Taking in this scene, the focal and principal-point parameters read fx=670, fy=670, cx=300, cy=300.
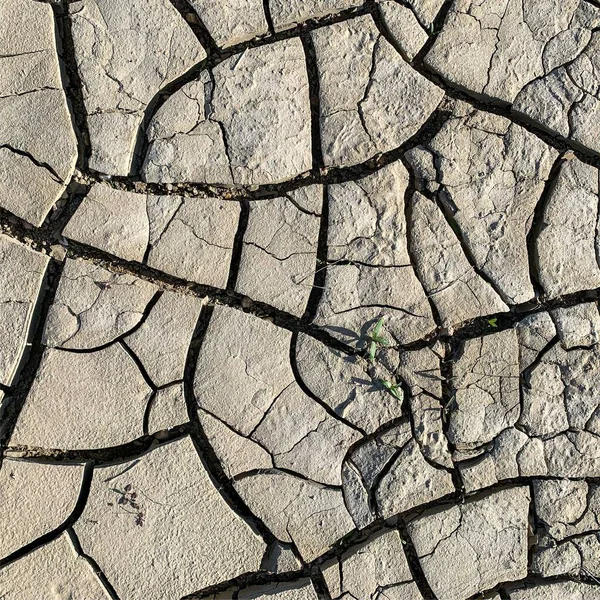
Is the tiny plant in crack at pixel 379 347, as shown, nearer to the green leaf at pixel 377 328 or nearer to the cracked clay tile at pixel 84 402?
the green leaf at pixel 377 328

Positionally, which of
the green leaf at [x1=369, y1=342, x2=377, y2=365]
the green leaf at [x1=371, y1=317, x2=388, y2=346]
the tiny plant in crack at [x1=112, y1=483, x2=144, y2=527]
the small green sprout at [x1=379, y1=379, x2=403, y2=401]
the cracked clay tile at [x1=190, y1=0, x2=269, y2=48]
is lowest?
the tiny plant in crack at [x1=112, y1=483, x2=144, y2=527]

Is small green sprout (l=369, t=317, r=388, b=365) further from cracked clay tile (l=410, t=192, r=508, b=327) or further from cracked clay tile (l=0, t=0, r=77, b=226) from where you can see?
cracked clay tile (l=0, t=0, r=77, b=226)

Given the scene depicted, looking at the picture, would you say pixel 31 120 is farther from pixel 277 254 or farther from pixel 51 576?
pixel 51 576

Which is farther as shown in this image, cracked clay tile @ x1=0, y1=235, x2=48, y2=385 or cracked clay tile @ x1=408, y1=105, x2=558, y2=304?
cracked clay tile @ x1=408, y1=105, x2=558, y2=304

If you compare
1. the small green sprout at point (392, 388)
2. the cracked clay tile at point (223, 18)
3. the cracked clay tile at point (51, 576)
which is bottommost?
the cracked clay tile at point (51, 576)

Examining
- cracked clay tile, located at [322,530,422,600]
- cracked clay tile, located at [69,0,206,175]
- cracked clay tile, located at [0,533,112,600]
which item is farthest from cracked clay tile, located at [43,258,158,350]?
cracked clay tile, located at [322,530,422,600]

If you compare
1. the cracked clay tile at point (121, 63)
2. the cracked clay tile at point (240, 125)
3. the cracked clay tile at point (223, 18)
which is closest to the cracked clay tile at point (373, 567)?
the cracked clay tile at point (240, 125)

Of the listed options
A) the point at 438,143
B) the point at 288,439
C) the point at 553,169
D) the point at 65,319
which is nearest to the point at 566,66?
the point at 553,169
